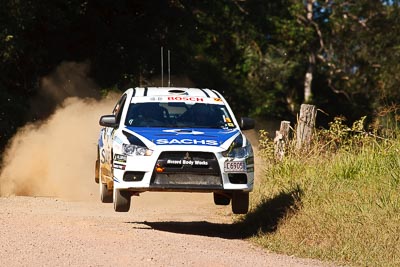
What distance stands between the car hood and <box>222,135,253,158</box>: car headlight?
0.34 feet

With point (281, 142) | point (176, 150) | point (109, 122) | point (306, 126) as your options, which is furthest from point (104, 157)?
point (306, 126)

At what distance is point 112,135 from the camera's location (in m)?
15.1

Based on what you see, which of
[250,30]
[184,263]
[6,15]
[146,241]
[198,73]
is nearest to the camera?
[184,263]

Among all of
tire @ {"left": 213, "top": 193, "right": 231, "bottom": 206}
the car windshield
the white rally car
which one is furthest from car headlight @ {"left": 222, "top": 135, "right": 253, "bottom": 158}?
tire @ {"left": 213, "top": 193, "right": 231, "bottom": 206}

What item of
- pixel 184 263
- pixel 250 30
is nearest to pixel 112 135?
pixel 184 263

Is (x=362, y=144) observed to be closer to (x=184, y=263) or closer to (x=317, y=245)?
(x=317, y=245)

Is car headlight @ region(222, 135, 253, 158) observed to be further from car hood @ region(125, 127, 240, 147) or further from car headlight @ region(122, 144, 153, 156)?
car headlight @ region(122, 144, 153, 156)

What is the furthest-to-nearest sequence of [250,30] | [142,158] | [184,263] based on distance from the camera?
[250,30] < [142,158] < [184,263]

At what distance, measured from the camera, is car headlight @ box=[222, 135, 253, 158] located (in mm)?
13964

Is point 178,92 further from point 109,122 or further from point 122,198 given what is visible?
point 122,198

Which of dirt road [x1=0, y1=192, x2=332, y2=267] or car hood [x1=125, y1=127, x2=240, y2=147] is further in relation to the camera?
car hood [x1=125, y1=127, x2=240, y2=147]

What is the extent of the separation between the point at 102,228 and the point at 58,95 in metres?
15.7

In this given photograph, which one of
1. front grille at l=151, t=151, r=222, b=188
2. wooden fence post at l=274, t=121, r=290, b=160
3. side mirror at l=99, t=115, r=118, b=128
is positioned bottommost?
wooden fence post at l=274, t=121, r=290, b=160

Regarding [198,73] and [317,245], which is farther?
[198,73]
